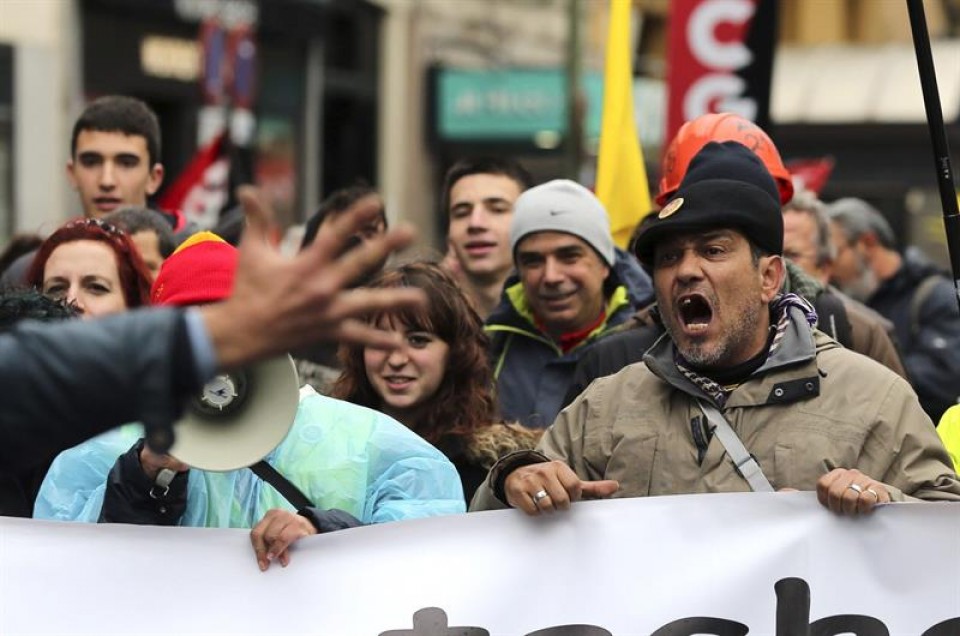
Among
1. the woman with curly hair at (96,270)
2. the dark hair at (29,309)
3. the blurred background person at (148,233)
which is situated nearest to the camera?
the dark hair at (29,309)

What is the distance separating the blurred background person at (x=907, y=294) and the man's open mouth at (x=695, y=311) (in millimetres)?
4470

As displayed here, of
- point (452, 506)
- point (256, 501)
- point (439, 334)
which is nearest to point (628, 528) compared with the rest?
point (452, 506)

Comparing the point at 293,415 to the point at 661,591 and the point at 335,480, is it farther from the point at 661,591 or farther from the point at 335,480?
the point at 661,591

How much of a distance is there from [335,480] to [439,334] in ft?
3.68

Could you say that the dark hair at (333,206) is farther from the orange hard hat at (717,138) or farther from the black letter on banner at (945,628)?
the black letter on banner at (945,628)

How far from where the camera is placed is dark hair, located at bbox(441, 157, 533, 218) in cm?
684

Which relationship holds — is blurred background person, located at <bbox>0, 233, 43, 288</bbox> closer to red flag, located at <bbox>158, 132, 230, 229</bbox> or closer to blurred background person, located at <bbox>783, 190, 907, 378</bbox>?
red flag, located at <bbox>158, 132, 230, 229</bbox>

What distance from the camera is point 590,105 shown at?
25750 millimetres

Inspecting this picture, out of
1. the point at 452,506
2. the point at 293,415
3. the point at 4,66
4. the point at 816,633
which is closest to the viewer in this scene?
the point at 293,415

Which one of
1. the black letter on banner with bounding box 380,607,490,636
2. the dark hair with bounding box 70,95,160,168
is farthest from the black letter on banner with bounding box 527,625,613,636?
the dark hair with bounding box 70,95,160,168

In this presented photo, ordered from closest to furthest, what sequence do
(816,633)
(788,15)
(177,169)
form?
(816,633) < (177,169) < (788,15)

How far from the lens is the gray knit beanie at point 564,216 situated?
5.79 meters

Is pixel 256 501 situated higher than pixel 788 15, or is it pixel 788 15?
pixel 788 15

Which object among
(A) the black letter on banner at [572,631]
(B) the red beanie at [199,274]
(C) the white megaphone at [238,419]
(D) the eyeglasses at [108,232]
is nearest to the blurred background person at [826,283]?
(A) the black letter on banner at [572,631]
